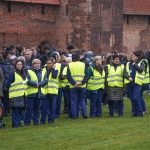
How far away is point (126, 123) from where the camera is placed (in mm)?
20906

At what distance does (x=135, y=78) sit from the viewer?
2278cm

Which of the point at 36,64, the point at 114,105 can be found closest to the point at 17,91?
the point at 36,64

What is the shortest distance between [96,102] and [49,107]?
231 centimetres

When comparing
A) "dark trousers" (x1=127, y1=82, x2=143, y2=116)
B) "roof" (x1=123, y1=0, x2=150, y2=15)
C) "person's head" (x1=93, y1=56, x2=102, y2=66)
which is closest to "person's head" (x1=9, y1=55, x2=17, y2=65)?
"person's head" (x1=93, y1=56, x2=102, y2=66)

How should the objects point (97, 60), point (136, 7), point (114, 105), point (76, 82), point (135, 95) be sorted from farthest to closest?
point (136, 7), point (114, 105), point (97, 60), point (135, 95), point (76, 82)

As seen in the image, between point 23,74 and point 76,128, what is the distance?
2.10 metres

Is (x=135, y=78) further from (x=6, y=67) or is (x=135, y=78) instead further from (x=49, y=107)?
(x=6, y=67)

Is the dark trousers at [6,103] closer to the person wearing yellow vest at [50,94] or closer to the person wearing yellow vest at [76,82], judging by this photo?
the person wearing yellow vest at [50,94]

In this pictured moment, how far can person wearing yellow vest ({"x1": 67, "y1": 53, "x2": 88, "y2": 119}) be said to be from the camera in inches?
890

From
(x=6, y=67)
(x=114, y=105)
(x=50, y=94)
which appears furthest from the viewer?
(x=114, y=105)

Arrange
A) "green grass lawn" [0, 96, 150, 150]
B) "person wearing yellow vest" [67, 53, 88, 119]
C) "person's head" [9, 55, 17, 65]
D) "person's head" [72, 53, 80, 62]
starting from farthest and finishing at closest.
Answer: "person's head" [72, 53, 80, 62]
"person wearing yellow vest" [67, 53, 88, 119]
"person's head" [9, 55, 17, 65]
"green grass lawn" [0, 96, 150, 150]

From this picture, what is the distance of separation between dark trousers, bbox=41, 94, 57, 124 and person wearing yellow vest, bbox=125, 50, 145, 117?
2.50m

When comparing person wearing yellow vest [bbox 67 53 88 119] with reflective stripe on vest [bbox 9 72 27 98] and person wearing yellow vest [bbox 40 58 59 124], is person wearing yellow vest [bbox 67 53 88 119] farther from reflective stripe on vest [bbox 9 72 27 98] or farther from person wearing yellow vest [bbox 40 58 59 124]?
reflective stripe on vest [bbox 9 72 27 98]

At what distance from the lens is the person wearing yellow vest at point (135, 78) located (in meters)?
22.8
